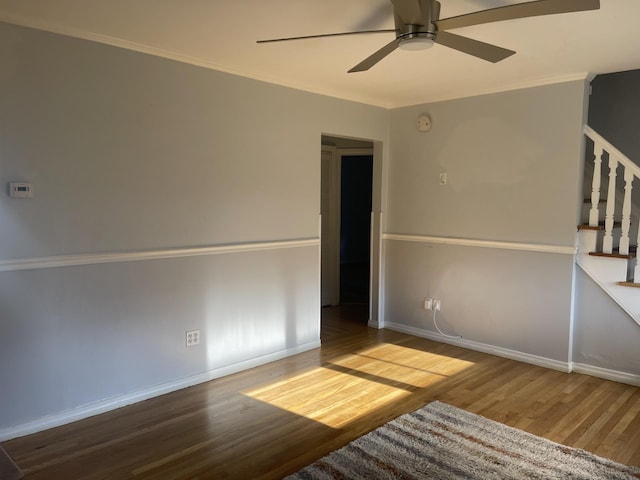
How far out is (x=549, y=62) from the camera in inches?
127

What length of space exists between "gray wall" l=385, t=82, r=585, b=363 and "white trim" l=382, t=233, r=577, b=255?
0.10 feet

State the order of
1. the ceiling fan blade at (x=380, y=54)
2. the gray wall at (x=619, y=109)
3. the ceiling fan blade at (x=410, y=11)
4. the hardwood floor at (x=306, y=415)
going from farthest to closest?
the gray wall at (x=619, y=109) → the hardwood floor at (x=306, y=415) → the ceiling fan blade at (x=380, y=54) → the ceiling fan blade at (x=410, y=11)

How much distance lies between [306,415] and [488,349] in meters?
2.03

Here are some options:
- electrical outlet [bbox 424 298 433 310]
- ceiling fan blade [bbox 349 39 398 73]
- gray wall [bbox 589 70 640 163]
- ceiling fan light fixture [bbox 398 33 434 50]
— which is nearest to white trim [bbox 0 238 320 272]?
electrical outlet [bbox 424 298 433 310]

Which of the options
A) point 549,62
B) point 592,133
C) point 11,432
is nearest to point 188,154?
point 11,432

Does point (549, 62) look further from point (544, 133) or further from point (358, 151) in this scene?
point (358, 151)

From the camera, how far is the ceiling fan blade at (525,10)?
1.78 metres

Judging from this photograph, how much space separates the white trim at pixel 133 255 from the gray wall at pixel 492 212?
52.7 inches

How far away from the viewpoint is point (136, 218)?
3.04 m

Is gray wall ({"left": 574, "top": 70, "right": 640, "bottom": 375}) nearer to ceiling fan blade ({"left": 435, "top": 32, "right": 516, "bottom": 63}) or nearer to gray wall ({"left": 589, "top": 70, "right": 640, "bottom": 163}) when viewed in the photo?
gray wall ({"left": 589, "top": 70, "right": 640, "bottom": 163})

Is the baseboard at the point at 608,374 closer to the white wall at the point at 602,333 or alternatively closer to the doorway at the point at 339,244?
the white wall at the point at 602,333

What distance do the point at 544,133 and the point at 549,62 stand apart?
0.66 m

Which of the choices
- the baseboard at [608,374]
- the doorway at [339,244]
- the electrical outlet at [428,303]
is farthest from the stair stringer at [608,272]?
the doorway at [339,244]

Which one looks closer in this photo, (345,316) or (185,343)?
(185,343)
